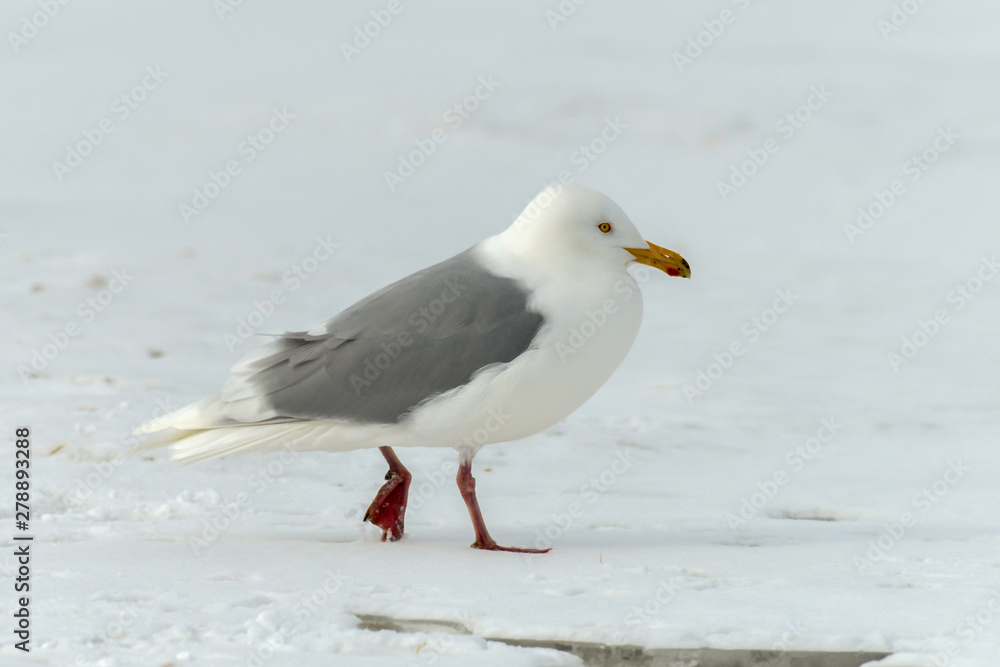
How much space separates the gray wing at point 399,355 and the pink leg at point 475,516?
0.42 meters

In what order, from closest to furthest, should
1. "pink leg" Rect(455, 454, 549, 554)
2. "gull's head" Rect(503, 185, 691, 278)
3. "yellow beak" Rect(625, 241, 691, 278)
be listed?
"pink leg" Rect(455, 454, 549, 554)
"gull's head" Rect(503, 185, 691, 278)
"yellow beak" Rect(625, 241, 691, 278)

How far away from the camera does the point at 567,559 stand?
4.71m

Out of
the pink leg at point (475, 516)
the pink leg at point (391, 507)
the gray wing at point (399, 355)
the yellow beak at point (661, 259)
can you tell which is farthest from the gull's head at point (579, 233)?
the pink leg at point (391, 507)

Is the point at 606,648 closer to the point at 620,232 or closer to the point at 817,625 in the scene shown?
the point at 817,625

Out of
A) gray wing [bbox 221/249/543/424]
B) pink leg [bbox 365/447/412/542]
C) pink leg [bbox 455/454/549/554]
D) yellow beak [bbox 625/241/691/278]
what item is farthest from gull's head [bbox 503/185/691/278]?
pink leg [bbox 365/447/412/542]

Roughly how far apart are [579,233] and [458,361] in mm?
791

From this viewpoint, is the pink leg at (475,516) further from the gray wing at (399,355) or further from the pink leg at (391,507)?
the gray wing at (399,355)

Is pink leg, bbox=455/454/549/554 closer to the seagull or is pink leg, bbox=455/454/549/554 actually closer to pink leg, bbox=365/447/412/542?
the seagull

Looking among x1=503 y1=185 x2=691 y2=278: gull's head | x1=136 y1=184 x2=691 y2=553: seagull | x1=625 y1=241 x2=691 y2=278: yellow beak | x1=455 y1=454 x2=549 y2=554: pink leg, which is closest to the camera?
x1=136 y1=184 x2=691 y2=553: seagull

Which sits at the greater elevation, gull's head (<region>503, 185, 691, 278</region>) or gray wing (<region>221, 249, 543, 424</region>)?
gull's head (<region>503, 185, 691, 278</region>)

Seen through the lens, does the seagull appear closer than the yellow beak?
Yes

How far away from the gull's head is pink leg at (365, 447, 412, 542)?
115cm

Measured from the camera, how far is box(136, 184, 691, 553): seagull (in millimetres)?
4738

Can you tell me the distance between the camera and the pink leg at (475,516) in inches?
191
